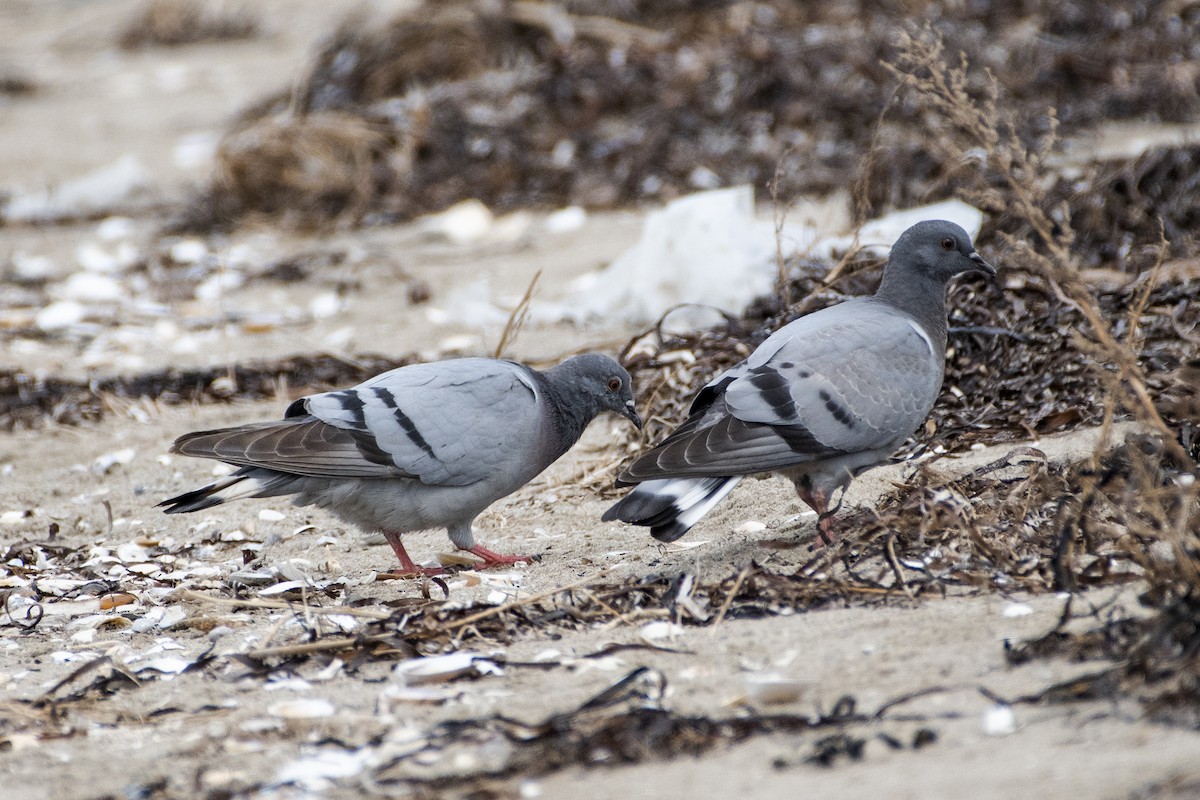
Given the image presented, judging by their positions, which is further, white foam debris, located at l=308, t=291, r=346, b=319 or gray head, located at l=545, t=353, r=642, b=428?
white foam debris, located at l=308, t=291, r=346, b=319

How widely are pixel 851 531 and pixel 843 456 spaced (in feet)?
1.05

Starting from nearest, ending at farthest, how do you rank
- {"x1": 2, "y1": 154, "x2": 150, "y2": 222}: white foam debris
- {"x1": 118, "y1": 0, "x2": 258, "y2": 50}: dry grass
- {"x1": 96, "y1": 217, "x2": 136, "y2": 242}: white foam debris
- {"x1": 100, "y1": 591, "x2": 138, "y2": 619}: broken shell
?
{"x1": 100, "y1": 591, "x2": 138, "y2": 619}: broken shell
{"x1": 96, "y1": 217, "x2": 136, "y2": 242}: white foam debris
{"x1": 2, "y1": 154, "x2": 150, "y2": 222}: white foam debris
{"x1": 118, "y1": 0, "x2": 258, "y2": 50}: dry grass

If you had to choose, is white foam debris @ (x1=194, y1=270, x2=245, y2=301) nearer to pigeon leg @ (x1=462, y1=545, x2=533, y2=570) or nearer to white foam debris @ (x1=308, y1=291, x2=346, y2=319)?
white foam debris @ (x1=308, y1=291, x2=346, y2=319)

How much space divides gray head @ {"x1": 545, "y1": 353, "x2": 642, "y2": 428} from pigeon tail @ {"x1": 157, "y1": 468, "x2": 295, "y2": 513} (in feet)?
3.29

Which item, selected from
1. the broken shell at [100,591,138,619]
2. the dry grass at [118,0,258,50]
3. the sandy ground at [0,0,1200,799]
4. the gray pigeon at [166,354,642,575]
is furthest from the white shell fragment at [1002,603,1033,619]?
the dry grass at [118,0,258,50]

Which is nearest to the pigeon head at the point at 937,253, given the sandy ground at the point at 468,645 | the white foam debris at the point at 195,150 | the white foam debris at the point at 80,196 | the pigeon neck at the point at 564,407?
the sandy ground at the point at 468,645

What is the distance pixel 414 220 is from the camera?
29.1 feet

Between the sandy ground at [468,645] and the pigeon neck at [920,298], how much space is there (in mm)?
559

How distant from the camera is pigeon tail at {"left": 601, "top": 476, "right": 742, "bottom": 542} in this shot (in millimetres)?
3674

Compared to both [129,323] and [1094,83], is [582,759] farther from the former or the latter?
[1094,83]

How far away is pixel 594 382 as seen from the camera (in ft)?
15.0

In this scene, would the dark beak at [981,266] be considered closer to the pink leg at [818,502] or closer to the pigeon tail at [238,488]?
the pink leg at [818,502]

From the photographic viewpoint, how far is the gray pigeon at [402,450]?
160 inches

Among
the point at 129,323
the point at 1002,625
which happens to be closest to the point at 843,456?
A: the point at 1002,625
